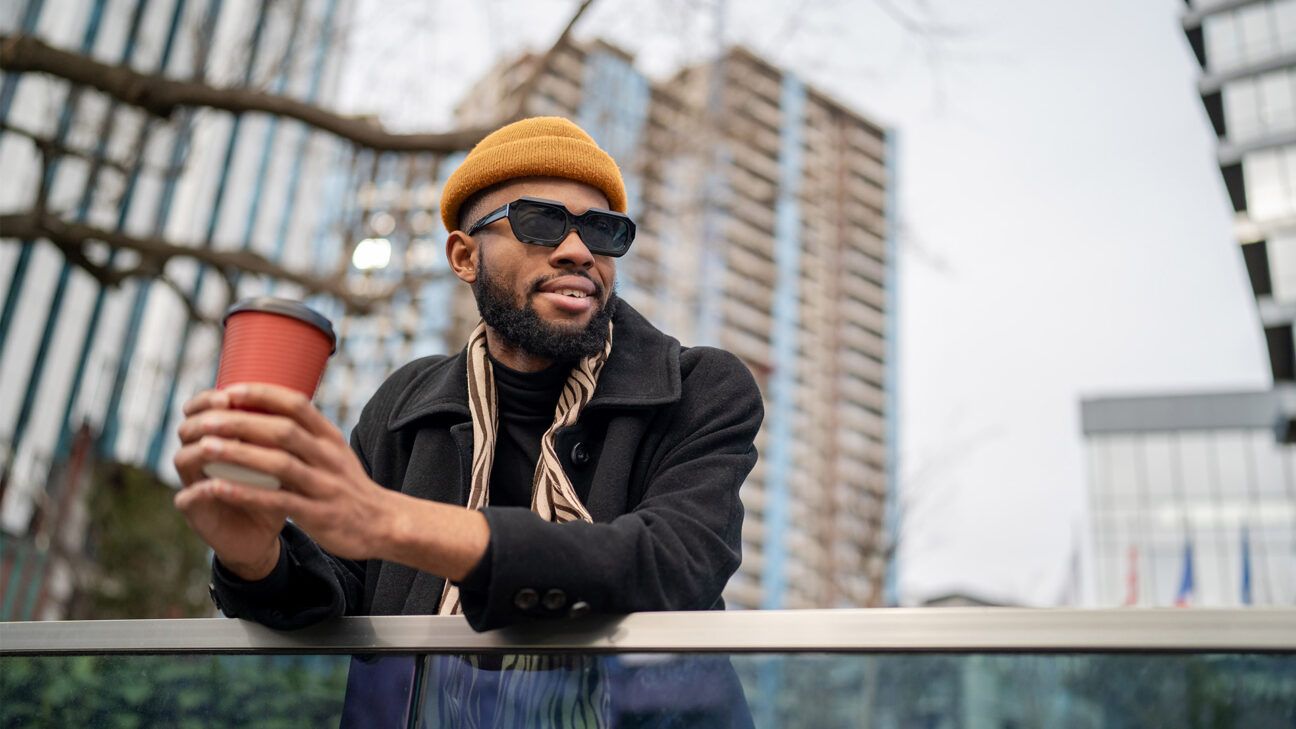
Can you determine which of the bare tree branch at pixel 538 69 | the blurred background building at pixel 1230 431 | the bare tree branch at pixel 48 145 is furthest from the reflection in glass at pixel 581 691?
the blurred background building at pixel 1230 431

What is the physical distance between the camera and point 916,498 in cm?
1401

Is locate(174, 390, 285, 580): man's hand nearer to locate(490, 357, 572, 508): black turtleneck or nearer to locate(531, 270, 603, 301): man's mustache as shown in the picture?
locate(490, 357, 572, 508): black turtleneck

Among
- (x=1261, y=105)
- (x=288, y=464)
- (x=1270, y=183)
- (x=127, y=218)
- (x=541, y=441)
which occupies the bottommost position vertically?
(x=288, y=464)

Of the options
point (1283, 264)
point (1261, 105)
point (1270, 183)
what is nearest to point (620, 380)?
point (1283, 264)

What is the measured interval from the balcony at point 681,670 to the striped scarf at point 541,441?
250mm

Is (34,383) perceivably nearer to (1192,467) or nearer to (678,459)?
(678,459)

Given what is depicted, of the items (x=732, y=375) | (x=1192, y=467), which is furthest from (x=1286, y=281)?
(x=732, y=375)

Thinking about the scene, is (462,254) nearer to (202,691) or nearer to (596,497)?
(596,497)

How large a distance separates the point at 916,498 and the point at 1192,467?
37.6 meters

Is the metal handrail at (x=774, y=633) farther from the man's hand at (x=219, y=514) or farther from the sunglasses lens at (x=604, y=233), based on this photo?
the sunglasses lens at (x=604, y=233)

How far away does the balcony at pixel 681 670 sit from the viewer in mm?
1173

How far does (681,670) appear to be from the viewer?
4.38 feet

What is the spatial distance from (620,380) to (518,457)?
9.1 inches

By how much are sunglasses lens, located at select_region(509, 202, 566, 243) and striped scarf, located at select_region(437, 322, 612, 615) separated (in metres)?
0.19
